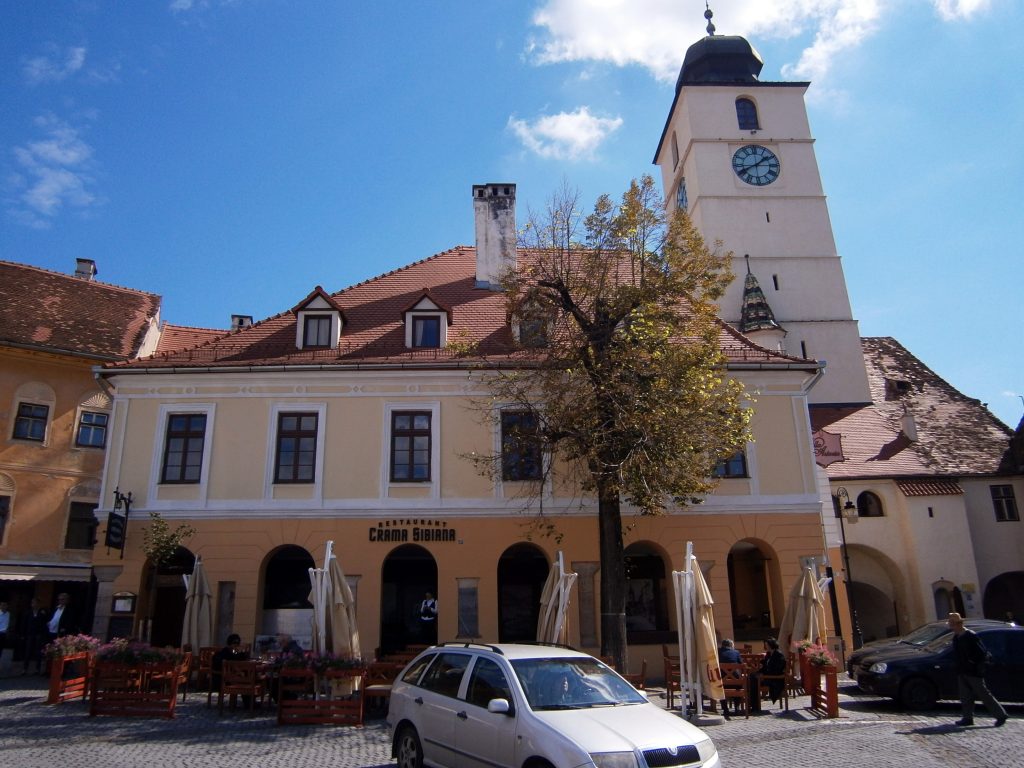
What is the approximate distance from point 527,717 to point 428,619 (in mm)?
11290

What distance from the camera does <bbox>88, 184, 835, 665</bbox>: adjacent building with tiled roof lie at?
18.5 meters

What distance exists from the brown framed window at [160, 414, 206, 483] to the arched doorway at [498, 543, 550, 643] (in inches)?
344

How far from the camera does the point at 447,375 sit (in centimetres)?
1980

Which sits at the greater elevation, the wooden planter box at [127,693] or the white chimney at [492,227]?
the white chimney at [492,227]

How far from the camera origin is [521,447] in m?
16.5

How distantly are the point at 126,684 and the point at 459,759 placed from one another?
26.8ft

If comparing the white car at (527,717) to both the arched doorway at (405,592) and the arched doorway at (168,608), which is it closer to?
the arched doorway at (405,592)

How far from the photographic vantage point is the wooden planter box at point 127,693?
12.5 metres

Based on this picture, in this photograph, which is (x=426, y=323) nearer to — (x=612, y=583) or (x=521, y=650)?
(x=612, y=583)

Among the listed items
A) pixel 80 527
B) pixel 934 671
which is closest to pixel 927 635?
pixel 934 671

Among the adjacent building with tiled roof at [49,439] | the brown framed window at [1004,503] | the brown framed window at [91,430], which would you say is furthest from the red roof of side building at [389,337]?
the brown framed window at [1004,503]

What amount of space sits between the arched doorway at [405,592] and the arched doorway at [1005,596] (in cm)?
2278

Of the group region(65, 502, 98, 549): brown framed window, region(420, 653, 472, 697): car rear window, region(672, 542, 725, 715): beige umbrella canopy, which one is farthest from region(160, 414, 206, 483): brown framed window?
region(672, 542, 725, 715): beige umbrella canopy

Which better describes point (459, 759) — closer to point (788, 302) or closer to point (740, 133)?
point (788, 302)
